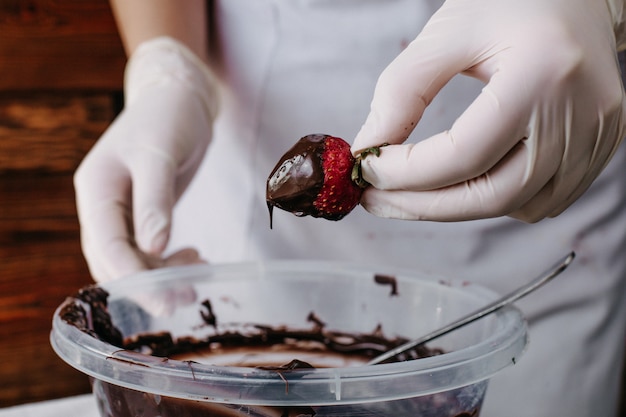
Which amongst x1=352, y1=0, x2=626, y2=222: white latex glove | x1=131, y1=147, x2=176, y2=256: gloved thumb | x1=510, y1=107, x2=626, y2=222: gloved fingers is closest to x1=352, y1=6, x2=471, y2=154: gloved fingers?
Result: x1=352, y1=0, x2=626, y2=222: white latex glove

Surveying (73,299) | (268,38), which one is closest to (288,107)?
(268,38)

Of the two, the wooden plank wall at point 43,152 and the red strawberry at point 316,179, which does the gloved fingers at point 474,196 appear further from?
the wooden plank wall at point 43,152

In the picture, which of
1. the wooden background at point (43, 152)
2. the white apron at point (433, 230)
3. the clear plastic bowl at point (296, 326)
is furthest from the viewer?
the wooden background at point (43, 152)

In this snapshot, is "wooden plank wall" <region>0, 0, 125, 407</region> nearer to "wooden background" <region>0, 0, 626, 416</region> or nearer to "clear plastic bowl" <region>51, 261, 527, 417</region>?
"wooden background" <region>0, 0, 626, 416</region>

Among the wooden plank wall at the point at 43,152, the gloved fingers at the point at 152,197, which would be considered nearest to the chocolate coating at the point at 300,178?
the gloved fingers at the point at 152,197

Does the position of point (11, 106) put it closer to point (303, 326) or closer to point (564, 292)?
point (303, 326)
